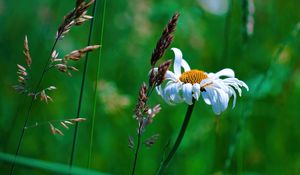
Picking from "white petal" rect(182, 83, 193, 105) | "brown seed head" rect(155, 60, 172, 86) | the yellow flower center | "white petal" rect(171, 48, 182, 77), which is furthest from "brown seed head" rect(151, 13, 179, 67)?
"white petal" rect(171, 48, 182, 77)

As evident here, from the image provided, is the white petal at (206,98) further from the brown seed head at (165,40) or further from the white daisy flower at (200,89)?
the brown seed head at (165,40)

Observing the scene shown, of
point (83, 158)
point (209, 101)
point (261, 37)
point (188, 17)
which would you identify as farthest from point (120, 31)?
point (209, 101)

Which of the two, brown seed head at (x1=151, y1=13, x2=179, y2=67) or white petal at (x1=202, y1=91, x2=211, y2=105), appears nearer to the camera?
brown seed head at (x1=151, y1=13, x2=179, y2=67)

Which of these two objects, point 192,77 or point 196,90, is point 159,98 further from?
point 196,90

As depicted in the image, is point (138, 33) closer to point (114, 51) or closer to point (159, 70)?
point (114, 51)

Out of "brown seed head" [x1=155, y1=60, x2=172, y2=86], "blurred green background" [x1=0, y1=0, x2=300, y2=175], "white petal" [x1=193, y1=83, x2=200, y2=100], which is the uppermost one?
"blurred green background" [x1=0, y1=0, x2=300, y2=175]

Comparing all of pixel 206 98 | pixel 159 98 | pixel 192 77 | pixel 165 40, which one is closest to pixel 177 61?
pixel 192 77

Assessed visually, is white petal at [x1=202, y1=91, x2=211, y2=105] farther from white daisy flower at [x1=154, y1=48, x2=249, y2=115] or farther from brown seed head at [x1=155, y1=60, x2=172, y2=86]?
brown seed head at [x1=155, y1=60, x2=172, y2=86]
